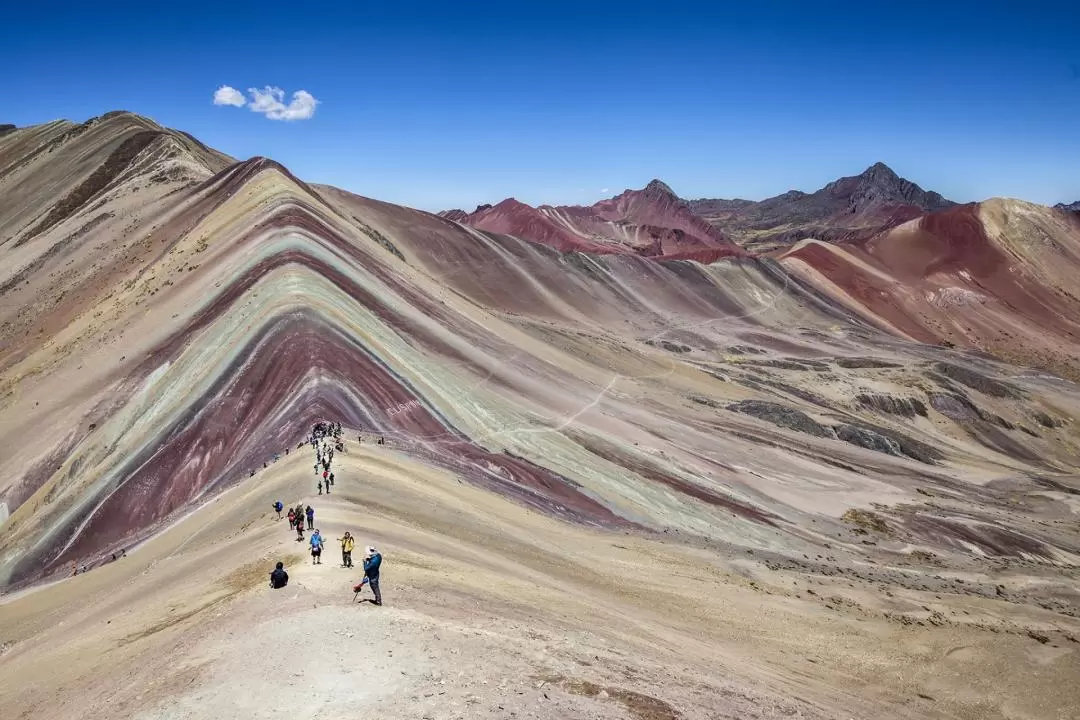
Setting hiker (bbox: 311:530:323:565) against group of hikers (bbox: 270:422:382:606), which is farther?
hiker (bbox: 311:530:323:565)

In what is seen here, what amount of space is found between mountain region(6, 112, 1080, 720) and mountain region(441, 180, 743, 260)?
52.8 meters

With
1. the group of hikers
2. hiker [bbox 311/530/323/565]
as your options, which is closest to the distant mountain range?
the group of hikers

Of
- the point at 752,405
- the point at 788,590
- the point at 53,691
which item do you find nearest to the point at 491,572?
the point at 53,691

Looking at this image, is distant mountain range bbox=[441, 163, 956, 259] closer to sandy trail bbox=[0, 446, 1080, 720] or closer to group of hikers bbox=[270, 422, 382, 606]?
group of hikers bbox=[270, 422, 382, 606]

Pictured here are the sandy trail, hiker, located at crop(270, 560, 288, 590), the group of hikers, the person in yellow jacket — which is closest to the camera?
the sandy trail

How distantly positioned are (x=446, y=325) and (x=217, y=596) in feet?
115

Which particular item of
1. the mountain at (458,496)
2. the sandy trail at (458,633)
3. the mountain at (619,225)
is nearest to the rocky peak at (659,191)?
the mountain at (619,225)

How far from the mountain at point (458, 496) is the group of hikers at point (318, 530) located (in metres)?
0.31

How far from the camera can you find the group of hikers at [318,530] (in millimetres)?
12742

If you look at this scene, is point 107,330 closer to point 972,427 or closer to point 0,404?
point 0,404

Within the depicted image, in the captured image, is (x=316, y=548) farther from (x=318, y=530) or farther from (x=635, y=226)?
(x=635, y=226)

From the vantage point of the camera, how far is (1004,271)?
4535 inches

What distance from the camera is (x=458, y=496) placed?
24.7 metres

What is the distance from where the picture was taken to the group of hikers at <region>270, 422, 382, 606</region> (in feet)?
41.8
